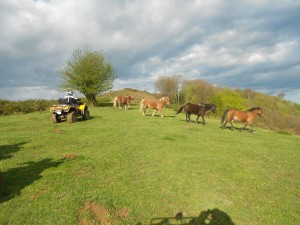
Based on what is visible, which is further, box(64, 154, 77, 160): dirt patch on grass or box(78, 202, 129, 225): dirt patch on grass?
box(64, 154, 77, 160): dirt patch on grass

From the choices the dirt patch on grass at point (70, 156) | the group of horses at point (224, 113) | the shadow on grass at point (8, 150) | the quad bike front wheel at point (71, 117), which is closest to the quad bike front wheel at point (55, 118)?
the quad bike front wheel at point (71, 117)

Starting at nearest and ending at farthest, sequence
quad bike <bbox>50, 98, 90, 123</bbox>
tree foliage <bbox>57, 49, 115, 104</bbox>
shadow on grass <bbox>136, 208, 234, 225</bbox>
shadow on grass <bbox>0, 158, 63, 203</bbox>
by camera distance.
→ 1. shadow on grass <bbox>136, 208, 234, 225</bbox>
2. shadow on grass <bbox>0, 158, 63, 203</bbox>
3. quad bike <bbox>50, 98, 90, 123</bbox>
4. tree foliage <bbox>57, 49, 115, 104</bbox>

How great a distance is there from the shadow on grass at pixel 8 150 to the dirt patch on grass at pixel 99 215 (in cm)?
550

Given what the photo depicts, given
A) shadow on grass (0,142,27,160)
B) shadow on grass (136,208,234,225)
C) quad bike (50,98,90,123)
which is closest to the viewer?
shadow on grass (136,208,234,225)

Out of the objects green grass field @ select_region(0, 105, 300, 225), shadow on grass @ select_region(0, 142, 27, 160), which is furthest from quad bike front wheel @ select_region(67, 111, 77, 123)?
shadow on grass @ select_region(0, 142, 27, 160)

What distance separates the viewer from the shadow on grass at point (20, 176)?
6.66 m

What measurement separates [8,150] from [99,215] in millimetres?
6948

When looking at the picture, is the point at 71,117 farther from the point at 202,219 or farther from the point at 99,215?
the point at 202,219

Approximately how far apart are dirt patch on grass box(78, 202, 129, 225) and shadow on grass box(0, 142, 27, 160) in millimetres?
5499

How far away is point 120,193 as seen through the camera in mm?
7094

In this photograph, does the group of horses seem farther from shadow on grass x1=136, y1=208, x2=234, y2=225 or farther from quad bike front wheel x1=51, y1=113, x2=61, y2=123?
shadow on grass x1=136, y1=208, x2=234, y2=225

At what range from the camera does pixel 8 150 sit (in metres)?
10.6

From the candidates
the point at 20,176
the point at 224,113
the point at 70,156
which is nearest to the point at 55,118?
the point at 70,156

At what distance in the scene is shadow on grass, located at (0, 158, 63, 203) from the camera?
6.66 m
